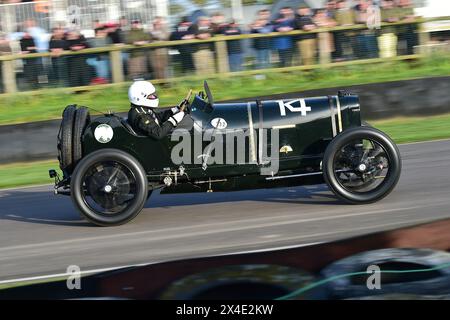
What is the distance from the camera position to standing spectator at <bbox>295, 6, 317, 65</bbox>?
14625 mm

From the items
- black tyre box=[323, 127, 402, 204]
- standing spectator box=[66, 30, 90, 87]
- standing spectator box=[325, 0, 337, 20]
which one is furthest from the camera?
standing spectator box=[325, 0, 337, 20]

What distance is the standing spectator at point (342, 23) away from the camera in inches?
576

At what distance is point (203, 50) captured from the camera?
47.4 feet

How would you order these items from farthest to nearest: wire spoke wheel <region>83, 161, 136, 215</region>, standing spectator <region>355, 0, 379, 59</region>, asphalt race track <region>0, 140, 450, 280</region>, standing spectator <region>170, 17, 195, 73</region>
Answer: standing spectator <region>355, 0, 379, 59</region> < standing spectator <region>170, 17, 195, 73</region> < wire spoke wheel <region>83, 161, 136, 215</region> < asphalt race track <region>0, 140, 450, 280</region>

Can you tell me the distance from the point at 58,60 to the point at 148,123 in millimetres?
7125

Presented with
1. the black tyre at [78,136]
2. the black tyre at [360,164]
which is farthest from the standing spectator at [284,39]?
the black tyre at [78,136]

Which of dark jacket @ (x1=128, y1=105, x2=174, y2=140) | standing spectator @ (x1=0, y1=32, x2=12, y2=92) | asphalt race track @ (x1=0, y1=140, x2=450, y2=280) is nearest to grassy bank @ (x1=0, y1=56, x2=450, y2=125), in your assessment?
standing spectator @ (x1=0, y1=32, x2=12, y2=92)


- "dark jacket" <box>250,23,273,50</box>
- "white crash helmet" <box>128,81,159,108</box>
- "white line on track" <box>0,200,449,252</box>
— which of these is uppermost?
"dark jacket" <box>250,23,273,50</box>

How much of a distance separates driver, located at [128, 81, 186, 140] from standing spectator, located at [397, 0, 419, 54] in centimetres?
834

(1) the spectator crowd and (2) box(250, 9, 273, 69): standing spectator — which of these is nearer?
(1) the spectator crowd

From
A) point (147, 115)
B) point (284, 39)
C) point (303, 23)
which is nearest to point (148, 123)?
point (147, 115)

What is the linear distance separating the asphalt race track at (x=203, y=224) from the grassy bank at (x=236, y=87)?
5.10m

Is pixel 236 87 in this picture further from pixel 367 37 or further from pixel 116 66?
pixel 367 37

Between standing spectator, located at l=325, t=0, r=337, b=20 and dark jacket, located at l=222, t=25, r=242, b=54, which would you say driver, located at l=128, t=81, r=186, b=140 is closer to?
dark jacket, located at l=222, t=25, r=242, b=54
